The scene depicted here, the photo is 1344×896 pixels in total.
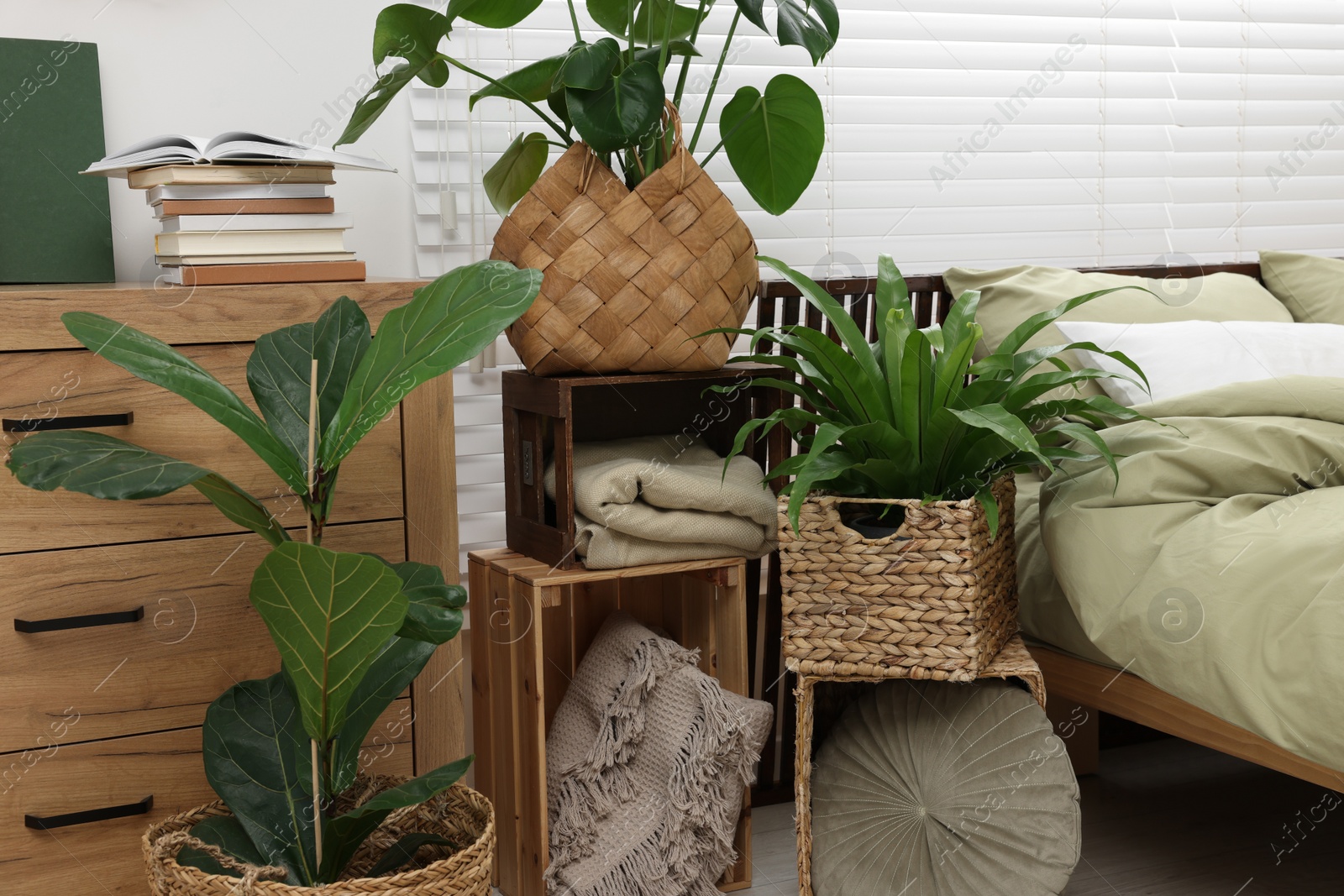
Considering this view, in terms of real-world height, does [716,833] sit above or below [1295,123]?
below

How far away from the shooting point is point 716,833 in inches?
61.3

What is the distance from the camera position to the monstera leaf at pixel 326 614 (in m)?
1.03


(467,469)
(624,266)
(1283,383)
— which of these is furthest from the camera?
(467,469)

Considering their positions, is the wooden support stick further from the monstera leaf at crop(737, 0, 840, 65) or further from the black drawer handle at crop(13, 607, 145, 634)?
the monstera leaf at crop(737, 0, 840, 65)

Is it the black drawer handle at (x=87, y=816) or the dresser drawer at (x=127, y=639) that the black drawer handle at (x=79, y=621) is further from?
the black drawer handle at (x=87, y=816)

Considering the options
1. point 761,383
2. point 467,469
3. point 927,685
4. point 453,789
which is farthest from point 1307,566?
point 467,469

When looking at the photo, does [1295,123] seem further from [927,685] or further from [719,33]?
[927,685]

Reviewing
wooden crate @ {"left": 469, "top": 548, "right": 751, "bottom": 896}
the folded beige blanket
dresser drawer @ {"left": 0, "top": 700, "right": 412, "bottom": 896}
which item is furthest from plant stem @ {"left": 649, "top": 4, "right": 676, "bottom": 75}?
dresser drawer @ {"left": 0, "top": 700, "right": 412, "bottom": 896}

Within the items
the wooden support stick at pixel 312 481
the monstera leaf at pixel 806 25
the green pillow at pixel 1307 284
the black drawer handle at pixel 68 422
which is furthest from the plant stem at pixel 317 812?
the green pillow at pixel 1307 284

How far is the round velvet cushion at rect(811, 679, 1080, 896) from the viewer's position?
1427 mm

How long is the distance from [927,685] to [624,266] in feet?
A: 2.35

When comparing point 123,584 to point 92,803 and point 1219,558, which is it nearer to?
point 92,803

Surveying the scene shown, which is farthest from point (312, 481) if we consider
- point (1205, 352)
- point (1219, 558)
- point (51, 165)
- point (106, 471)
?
point (1205, 352)

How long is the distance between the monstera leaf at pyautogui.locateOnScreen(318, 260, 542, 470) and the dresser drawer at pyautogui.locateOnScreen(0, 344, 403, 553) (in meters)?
0.30
